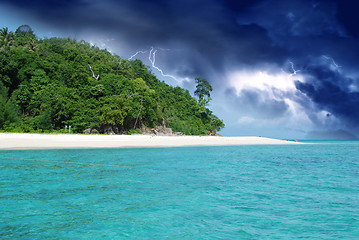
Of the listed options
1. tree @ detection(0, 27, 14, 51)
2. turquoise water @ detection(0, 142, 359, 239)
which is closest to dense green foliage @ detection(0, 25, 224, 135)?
tree @ detection(0, 27, 14, 51)

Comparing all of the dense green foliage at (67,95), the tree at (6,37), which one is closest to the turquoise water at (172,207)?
the dense green foliage at (67,95)

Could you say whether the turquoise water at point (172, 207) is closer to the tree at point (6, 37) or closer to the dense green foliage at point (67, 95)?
the dense green foliage at point (67, 95)

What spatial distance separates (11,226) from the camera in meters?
4.90

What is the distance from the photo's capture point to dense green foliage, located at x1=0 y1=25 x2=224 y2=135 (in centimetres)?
3766

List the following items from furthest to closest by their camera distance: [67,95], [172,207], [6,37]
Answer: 1. [6,37]
2. [67,95]
3. [172,207]

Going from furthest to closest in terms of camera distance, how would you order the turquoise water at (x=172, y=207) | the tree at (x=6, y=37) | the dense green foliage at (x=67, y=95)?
the tree at (x=6, y=37) < the dense green foliage at (x=67, y=95) < the turquoise water at (x=172, y=207)

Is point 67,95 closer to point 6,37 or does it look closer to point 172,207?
point 6,37

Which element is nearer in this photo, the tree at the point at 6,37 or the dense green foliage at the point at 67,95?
the dense green foliage at the point at 67,95

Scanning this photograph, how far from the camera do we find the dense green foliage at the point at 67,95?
1483 inches

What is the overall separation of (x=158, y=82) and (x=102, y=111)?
34204 mm

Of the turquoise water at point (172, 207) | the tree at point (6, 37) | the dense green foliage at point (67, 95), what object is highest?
the tree at point (6, 37)

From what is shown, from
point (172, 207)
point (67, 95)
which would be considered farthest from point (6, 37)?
point (172, 207)

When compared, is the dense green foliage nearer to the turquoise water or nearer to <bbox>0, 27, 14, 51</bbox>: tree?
<bbox>0, 27, 14, 51</bbox>: tree

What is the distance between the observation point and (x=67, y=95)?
4069 centimetres
